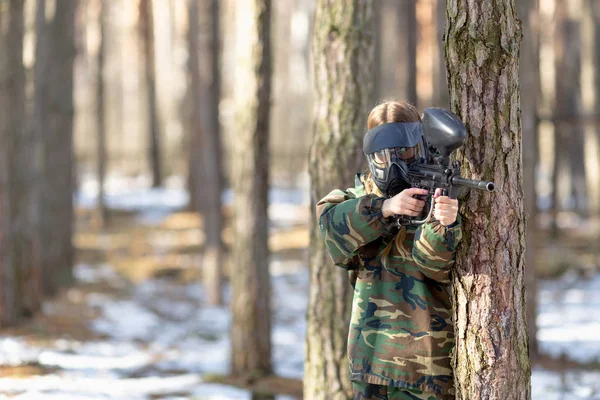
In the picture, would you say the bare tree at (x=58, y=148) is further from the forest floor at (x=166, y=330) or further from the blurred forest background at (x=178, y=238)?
the forest floor at (x=166, y=330)

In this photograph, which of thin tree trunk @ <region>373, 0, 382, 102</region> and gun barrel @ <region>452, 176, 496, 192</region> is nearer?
gun barrel @ <region>452, 176, 496, 192</region>

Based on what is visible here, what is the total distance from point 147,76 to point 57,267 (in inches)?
427

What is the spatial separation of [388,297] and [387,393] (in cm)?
43

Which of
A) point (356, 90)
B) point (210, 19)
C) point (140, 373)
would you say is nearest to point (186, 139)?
point (210, 19)

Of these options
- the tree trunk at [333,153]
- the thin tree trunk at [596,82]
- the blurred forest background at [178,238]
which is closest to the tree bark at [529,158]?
the blurred forest background at [178,238]

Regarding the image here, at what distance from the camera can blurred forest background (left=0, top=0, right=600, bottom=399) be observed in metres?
8.10

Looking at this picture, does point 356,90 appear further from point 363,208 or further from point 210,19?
point 210,19

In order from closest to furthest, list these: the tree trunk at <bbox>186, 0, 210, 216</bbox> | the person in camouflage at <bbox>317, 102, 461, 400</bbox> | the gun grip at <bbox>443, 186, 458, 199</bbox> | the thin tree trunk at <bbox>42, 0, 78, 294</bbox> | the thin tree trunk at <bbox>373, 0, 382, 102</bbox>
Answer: the gun grip at <bbox>443, 186, 458, 199</bbox> < the person in camouflage at <bbox>317, 102, 461, 400</bbox> < the thin tree trunk at <bbox>373, 0, 382, 102</bbox> < the thin tree trunk at <bbox>42, 0, 78, 294</bbox> < the tree trunk at <bbox>186, 0, 210, 216</bbox>

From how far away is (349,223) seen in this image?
138 inches

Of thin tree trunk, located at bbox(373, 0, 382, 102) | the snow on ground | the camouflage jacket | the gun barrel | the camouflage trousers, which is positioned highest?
thin tree trunk, located at bbox(373, 0, 382, 102)

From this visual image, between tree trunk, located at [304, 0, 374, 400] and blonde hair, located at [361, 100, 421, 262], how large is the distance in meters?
1.70

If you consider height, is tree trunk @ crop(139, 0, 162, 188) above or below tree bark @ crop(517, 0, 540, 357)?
above

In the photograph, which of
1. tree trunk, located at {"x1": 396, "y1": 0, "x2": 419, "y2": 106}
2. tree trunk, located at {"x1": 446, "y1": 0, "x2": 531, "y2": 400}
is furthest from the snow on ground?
tree trunk, located at {"x1": 396, "y1": 0, "x2": 419, "y2": 106}

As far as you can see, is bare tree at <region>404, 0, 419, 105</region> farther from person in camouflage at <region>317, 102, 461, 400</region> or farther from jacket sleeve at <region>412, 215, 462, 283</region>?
jacket sleeve at <region>412, 215, 462, 283</region>
